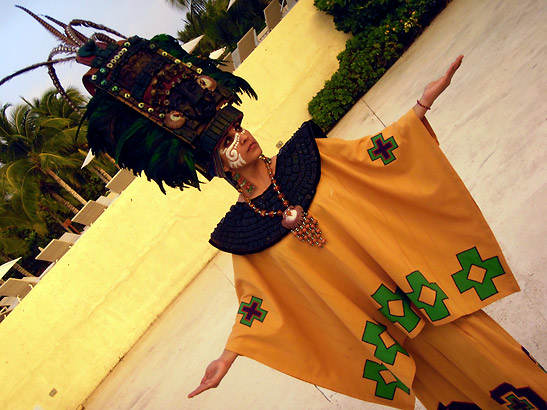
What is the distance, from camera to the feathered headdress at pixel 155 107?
75.7 inches

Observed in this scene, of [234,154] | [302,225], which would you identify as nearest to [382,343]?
[302,225]

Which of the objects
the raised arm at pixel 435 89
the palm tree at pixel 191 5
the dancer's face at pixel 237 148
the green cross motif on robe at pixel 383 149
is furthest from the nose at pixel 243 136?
the palm tree at pixel 191 5

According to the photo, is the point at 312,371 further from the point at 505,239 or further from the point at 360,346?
the point at 505,239

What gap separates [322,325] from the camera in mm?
2193

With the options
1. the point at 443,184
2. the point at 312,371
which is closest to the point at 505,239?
the point at 443,184

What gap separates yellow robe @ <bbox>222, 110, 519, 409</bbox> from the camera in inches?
75.2

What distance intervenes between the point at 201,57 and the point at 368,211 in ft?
3.62

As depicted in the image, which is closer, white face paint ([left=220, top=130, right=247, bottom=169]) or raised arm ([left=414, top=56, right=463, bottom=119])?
raised arm ([left=414, top=56, right=463, bottom=119])

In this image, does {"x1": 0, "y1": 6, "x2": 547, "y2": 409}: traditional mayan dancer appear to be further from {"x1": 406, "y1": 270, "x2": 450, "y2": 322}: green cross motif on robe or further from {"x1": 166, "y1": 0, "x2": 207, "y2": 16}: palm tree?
{"x1": 166, "y1": 0, "x2": 207, "y2": 16}: palm tree

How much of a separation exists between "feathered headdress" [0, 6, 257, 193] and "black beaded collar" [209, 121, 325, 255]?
0.83 ft

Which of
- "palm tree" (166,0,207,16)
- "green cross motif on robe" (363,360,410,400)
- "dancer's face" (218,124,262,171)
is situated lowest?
"green cross motif on robe" (363,360,410,400)

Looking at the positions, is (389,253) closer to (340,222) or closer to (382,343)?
(340,222)

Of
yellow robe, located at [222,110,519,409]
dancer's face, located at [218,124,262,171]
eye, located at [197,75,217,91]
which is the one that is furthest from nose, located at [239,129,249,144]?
yellow robe, located at [222,110,519,409]

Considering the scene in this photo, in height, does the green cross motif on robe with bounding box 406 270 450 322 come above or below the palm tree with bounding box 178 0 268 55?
below
